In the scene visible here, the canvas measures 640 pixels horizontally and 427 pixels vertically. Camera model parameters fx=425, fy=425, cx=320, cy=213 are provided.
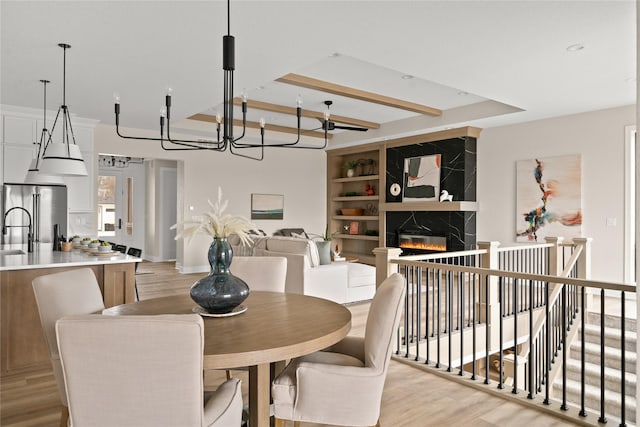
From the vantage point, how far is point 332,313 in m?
2.16

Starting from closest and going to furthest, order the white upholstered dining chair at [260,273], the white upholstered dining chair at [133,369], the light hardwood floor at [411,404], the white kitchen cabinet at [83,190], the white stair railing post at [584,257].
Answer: the white upholstered dining chair at [133,369] → the light hardwood floor at [411,404] → the white upholstered dining chair at [260,273] → the white stair railing post at [584,257] → the white kitchen cabinet at [83,190]

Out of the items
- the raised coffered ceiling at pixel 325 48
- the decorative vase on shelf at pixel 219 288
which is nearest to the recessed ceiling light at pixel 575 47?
the raised coffered ceiling at pixel 325 48

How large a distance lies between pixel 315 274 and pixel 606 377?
3264mm

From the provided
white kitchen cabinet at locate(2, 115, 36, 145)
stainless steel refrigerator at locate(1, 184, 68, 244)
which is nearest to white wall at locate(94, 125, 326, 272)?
white kitchen cabinet at locate(2, 115, 36, 145)

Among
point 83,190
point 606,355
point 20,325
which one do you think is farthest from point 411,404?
point 83,190

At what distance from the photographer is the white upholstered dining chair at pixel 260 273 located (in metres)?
2.95

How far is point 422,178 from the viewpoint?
8195 mm

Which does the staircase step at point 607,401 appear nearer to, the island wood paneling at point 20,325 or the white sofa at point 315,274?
the white sofa at point 315,274

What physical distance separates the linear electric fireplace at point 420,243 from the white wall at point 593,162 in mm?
1122

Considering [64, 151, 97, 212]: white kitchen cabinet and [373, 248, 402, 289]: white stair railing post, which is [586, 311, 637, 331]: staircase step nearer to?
[373, 248, 402, 289]: white stair railing post

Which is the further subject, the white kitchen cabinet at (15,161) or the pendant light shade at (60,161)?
the white kitchen cabinet at (15,161)

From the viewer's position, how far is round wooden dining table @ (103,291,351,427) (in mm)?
1590

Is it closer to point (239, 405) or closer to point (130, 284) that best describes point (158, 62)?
point (130, 284)

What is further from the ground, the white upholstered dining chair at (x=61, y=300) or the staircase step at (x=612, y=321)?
the white upholstered dining chair at (x=61, y=300)
